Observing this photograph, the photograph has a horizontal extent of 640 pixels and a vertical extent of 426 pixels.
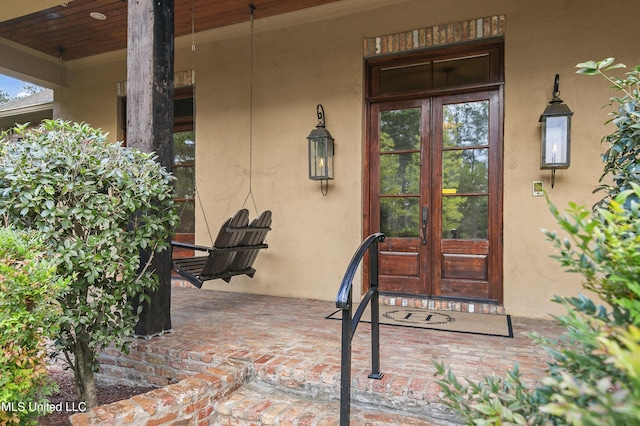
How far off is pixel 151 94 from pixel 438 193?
109 inches

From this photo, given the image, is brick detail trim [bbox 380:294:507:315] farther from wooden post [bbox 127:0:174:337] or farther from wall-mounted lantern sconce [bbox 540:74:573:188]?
wooden post [bbox 127:0:174:337]

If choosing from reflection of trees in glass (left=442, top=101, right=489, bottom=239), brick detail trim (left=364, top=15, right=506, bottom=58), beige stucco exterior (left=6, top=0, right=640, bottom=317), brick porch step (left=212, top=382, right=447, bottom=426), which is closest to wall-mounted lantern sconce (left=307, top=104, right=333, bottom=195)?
beige stucco exterior (left=6, top=0, right=640, bottom=317)

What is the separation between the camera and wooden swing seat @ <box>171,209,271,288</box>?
334cm

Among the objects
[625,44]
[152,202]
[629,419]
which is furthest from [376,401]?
[625,44]

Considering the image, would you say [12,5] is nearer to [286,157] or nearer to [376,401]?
[286,157]

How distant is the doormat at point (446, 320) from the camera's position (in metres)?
3.12

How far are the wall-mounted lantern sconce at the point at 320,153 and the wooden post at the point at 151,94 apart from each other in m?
1.69

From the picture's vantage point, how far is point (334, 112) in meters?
4.29

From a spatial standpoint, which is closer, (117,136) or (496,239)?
(496,239)

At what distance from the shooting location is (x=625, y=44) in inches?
130

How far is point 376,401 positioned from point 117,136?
5.39 meters

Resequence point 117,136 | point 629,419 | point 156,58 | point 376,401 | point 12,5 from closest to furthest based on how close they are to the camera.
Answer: point 629,419, point 376,401, point 156,58, point 12,5, point 117,136

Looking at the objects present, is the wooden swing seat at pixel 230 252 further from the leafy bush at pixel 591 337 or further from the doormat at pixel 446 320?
the leafy bush at pixel 591 337

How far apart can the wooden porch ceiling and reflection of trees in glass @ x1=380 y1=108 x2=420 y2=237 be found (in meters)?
1.53
